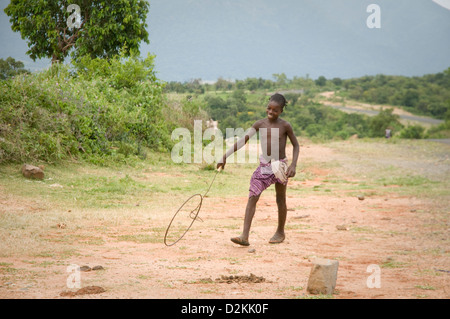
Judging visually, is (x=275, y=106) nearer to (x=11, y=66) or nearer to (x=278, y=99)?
(x=278, y=99)

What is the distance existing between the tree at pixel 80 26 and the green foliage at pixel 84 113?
1745mm

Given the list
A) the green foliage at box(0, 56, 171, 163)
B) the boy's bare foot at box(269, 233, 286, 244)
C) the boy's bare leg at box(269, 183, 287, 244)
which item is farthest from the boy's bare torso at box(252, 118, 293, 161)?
the green foliage at box(0, 56, 171, 163)

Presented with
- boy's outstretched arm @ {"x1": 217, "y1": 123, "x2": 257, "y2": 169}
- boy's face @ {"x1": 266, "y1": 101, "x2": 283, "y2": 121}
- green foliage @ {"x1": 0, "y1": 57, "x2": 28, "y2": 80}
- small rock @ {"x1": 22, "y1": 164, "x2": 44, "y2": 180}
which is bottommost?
small rock @ {"x1": 22, "y1": 164, "x2": 44, "y2": 180}

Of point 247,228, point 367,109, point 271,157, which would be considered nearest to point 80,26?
point 271,157

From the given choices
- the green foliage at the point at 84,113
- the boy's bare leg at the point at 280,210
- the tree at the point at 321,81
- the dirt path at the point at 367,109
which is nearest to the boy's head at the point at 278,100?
the boy's bare leg at the point at 280,210

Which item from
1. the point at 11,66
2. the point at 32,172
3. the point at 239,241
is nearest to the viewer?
the point at 239,241

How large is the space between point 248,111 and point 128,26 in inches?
555

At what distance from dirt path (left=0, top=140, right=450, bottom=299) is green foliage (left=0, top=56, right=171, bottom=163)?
315cm

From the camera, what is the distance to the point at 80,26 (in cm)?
1795

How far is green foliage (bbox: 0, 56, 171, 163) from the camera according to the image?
34.1ft

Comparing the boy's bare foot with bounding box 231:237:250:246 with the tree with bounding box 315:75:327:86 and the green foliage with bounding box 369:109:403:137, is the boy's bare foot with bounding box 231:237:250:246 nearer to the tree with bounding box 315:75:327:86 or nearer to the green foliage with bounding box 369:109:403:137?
the green foliage with bounding box 369:109:403:137

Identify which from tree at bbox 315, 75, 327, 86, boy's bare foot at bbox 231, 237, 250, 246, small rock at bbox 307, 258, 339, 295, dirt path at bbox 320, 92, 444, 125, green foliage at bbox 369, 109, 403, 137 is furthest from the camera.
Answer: tree at bbox 315, 75, 327, 86

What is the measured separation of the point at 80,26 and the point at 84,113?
703cm

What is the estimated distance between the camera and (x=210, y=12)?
3100 inches
